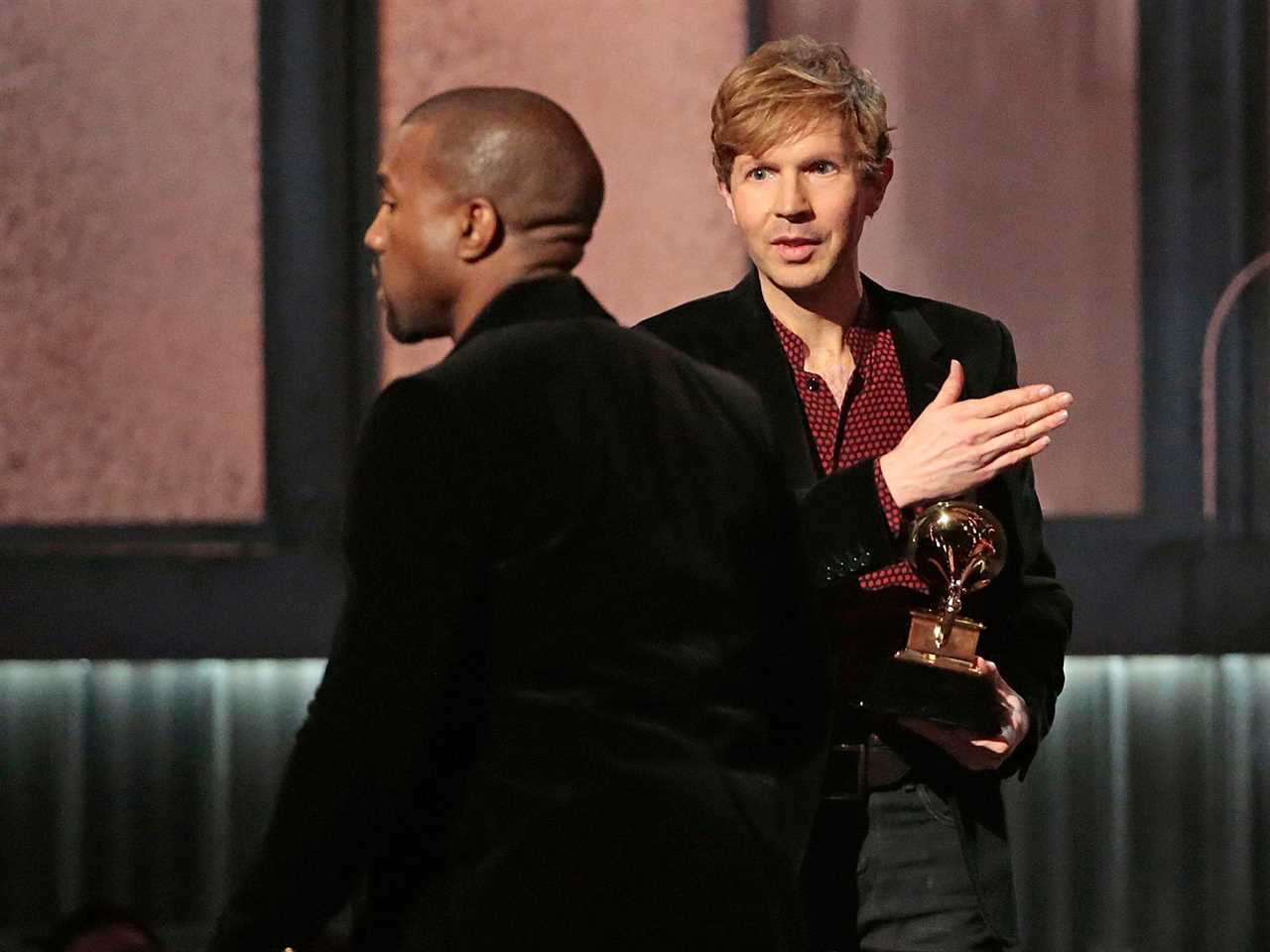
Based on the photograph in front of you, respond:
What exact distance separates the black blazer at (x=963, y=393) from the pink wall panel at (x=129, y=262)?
68.7 inches

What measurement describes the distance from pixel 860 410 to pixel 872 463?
168 mm

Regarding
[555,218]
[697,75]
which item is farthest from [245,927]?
[697,75]

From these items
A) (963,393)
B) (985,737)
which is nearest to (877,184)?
(963,393)

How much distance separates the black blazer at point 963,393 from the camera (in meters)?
2.25

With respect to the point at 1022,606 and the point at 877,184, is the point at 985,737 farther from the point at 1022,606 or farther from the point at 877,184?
the point at 877,184

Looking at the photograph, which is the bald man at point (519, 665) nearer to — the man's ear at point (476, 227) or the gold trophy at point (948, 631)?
the man's ear at point (476, 227)

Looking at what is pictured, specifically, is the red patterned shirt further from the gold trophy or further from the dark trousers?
the dark trousers

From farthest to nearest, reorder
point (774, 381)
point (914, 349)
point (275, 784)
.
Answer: point (275, 784) < point (914, 349) < point (774, 381)

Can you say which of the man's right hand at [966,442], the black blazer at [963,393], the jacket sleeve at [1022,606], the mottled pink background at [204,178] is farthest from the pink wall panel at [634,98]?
the man's right hand at [966,442]

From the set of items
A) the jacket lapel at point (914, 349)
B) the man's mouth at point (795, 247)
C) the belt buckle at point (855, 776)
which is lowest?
the belt buckle at point (855, 776)

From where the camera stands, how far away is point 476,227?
1630 millimetres

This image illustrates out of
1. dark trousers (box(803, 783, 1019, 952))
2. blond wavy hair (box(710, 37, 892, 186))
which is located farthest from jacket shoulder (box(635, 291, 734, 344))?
dark trousers (box(803, 783, 1019, 952))

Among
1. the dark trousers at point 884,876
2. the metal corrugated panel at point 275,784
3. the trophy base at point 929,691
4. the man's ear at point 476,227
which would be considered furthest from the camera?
the metal corrugated panel at point 275,784

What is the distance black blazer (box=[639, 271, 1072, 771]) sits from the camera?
225 cm
